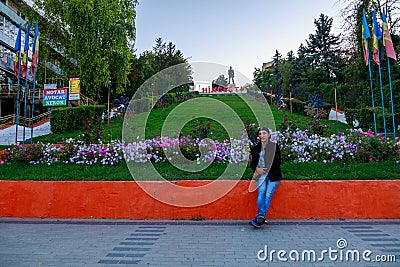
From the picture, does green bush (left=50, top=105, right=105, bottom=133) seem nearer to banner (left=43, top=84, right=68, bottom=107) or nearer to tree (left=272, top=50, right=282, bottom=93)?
banner (left=43, top=84, right=68, bottom=107)

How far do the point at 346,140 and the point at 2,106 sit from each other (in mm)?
29694

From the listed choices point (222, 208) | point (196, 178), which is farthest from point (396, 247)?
point (196, 178)

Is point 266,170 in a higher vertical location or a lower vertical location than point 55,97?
lower

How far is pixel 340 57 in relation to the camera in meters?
43.6

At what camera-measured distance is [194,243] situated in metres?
4.58

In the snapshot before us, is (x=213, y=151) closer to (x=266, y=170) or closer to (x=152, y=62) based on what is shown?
(x=266, y=170)

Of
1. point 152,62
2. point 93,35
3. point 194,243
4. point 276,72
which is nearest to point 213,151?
point 194,243

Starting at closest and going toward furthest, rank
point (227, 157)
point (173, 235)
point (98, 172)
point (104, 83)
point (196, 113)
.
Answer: point (173, 235) → point (98, 172) → point (227, 157) → point (196, 113) → point (104, 83)

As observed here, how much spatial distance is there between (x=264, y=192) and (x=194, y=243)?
1.52m

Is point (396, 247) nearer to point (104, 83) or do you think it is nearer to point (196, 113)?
point (196, 113)

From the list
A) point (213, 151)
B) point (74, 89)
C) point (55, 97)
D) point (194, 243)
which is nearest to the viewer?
Answer: point (194, 243)

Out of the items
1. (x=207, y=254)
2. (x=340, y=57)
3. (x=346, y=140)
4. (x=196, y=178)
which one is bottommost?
(x=207, y=254)

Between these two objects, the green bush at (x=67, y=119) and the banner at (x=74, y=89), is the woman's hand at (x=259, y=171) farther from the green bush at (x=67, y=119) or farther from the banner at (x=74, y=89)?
the banner at (x=74, y=89)

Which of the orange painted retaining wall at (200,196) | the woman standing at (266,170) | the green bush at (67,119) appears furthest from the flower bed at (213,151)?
the green bush at (67,119)
